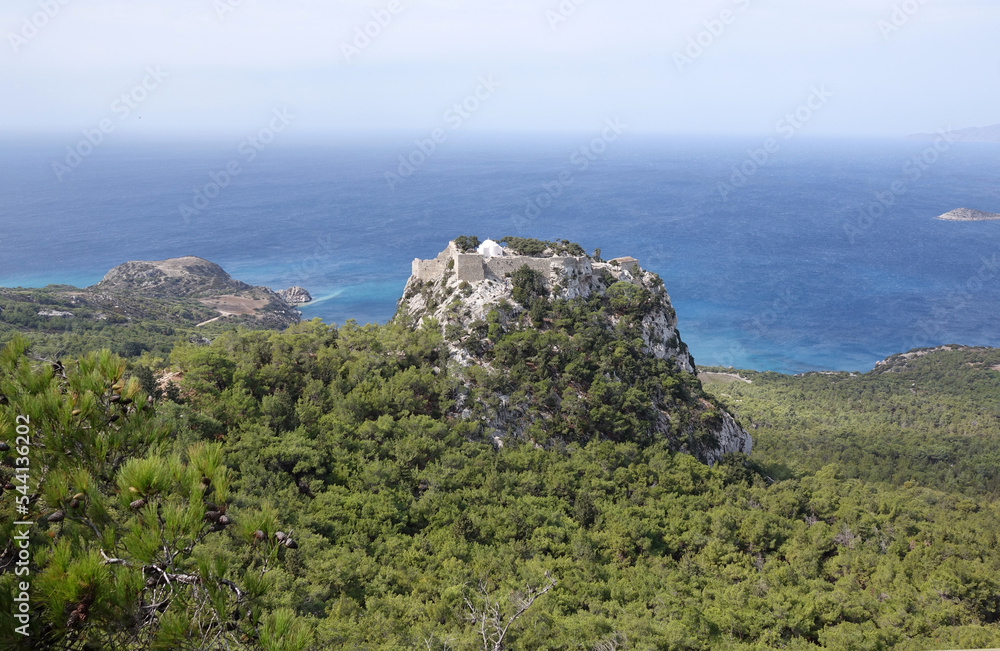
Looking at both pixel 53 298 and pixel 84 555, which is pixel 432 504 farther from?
pixel 53 298

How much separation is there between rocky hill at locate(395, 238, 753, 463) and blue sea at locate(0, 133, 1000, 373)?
4211cm

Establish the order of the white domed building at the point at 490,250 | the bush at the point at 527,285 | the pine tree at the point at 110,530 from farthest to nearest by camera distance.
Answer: the white domed building at the point at 490,250 < the bush at the point at 527,285 < the pine tree at the point at 110,530

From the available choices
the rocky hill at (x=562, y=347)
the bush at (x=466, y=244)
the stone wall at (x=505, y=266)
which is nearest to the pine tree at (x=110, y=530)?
the rocky hill at (x=562, y=347)

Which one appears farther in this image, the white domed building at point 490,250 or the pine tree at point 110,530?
the white domed building at point 490,250

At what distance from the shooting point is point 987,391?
60000 millimetres

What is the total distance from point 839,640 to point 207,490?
16.8m

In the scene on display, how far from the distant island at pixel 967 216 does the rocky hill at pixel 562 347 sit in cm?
15078

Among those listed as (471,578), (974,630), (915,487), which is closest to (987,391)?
(915,487)

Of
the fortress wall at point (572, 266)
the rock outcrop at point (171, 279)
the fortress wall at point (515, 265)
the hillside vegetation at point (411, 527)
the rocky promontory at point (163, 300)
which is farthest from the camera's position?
the rock outcrop at point (171, 279)

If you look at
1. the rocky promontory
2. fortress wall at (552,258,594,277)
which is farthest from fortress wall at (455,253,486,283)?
the rocky promontory

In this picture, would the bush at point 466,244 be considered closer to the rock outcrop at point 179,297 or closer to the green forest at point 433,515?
the green forest at point 433,515

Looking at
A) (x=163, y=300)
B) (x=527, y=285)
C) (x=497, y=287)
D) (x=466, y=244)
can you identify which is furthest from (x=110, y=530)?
(x=163, y=300)

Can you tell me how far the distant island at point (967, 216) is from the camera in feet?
472

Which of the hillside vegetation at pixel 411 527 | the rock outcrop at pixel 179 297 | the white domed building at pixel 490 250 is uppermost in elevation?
the rock outcrop at pixel 179 297
